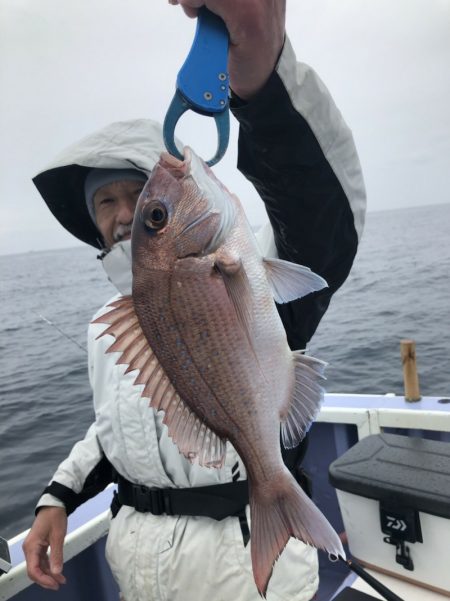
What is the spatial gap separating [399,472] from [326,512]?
114cm

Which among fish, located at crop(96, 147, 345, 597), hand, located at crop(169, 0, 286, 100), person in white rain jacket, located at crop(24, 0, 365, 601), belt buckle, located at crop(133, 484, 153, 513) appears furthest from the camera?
belt buckle, located at crop(133, 484, 153, 513)

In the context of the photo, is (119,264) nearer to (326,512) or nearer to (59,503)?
(59,503)

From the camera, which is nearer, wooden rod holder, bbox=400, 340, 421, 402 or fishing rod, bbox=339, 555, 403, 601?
fishing rod, bbox=339, 555, 403, 601

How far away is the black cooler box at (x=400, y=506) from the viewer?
232 cm

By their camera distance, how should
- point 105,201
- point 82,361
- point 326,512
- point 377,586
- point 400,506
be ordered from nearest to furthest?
point 105,201, point 377,586, point 400,506, point 326,512, point 82,361

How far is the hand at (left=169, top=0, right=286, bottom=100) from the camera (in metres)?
1.09

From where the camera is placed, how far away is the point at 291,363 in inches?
50.6

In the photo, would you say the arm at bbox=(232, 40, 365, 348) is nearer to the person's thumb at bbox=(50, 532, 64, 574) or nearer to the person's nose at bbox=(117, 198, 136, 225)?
the person's nose at bbox=(117, 198, 136, 225)

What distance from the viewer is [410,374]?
350cm

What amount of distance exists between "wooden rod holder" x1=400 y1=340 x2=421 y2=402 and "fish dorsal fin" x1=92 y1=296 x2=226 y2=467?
2.50m

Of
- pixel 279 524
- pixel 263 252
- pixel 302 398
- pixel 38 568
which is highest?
pixel 263 252

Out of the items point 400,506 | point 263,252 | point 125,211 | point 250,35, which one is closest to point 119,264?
point 125,211

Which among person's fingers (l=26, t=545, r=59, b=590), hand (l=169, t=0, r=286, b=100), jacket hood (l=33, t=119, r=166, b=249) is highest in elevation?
hand (l=169, t=0, r=286, b=100)

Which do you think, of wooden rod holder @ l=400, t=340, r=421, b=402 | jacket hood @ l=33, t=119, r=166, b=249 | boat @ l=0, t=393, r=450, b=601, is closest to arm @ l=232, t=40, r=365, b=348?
jacket hood @ l=33, t=119, r=166, b=249
